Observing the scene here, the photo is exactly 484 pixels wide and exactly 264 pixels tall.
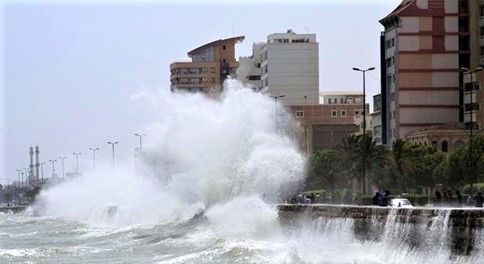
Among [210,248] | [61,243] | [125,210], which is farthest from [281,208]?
[125,210]

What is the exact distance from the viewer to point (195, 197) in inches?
2854

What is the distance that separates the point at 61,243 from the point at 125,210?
2685 centimetres

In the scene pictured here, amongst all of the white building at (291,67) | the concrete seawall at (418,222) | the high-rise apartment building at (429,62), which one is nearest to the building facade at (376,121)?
the high-rise apartment building at (429,62)

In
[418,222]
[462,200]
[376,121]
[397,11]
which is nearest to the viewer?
[418,222]

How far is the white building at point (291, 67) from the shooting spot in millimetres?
157875

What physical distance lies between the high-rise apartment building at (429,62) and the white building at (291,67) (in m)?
43.7

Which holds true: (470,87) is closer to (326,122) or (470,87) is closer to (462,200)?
(326,122)

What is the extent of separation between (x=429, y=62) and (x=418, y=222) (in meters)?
83.3

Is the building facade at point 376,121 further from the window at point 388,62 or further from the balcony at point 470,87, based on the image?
the balcony at point 470,87

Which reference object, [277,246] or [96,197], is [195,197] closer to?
[277,246]

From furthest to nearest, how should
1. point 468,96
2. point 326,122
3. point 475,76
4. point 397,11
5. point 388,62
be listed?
point 326,122
point 388,62
point 397,11
point 468,96
point 475,76

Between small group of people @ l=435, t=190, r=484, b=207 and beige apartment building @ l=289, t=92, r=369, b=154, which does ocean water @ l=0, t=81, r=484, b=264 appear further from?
beige apartment building @ l=289, t=92, r=369, b=154

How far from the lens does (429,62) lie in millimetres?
113812

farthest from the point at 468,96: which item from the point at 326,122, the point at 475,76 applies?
the point at 326,122
